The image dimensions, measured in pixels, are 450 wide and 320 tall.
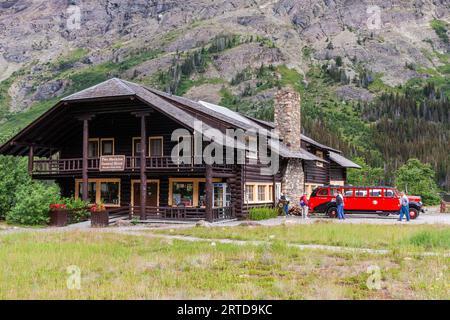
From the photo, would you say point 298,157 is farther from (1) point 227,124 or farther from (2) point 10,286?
(2) point 10,286

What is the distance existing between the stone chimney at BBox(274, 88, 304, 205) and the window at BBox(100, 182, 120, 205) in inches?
Answer: 498

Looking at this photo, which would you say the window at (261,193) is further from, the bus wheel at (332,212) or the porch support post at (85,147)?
the porch support post at (85,147)

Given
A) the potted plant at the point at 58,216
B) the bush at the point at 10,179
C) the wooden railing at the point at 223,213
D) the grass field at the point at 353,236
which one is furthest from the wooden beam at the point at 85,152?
the grass field at the point at 353,236

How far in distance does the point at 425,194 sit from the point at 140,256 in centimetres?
5488

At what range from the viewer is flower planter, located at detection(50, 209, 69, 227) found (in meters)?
28.6

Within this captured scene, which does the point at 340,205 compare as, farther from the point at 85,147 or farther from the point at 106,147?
the point at 85,147

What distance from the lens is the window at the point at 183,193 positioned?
3269 centimetres

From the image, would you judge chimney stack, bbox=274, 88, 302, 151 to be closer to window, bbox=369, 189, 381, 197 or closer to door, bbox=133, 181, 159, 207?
window, bbox=369, 189, 381, 197

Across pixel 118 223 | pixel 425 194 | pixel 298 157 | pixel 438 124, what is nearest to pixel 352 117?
pixel 438 124

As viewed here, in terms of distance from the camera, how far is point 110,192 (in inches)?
1382

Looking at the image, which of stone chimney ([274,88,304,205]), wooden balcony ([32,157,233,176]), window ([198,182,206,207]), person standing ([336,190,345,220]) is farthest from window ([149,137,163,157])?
person standing ([336,190,345,220])

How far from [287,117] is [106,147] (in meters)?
14.2

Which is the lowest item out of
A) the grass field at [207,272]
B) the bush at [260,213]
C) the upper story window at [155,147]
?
the grass field at [207,272]

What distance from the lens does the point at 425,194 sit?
62406 millimetres
